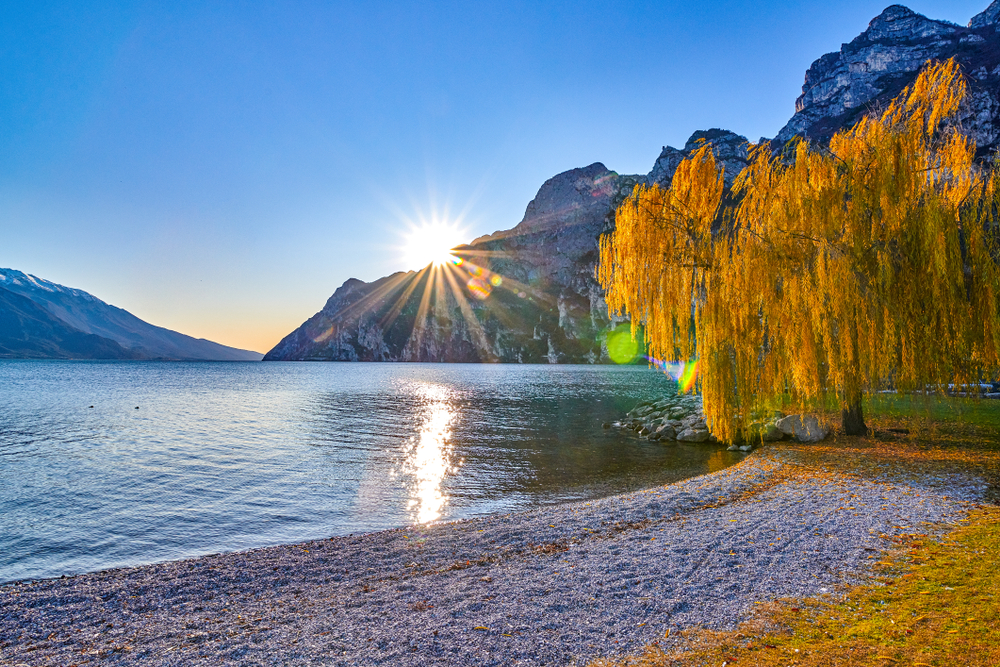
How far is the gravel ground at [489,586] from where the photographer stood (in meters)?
6.63

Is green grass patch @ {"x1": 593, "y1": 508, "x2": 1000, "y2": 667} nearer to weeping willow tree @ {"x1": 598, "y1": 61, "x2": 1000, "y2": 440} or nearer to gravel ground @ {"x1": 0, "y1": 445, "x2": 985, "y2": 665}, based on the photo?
gravel ground @ {"x1": 0, "y1": 445, "x2": 985, "y2": 665}

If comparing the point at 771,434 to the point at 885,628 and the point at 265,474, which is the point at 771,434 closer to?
the point at 885,628

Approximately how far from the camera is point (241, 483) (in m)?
19.4

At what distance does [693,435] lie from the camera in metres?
26.0

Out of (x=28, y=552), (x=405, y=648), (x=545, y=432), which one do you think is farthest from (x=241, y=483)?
(x=545, y=432)

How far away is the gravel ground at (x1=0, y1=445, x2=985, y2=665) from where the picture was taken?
6.63m

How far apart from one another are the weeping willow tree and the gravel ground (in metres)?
4.30

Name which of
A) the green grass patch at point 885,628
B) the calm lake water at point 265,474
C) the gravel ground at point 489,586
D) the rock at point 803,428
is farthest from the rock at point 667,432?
the green grass patch at point 885,628

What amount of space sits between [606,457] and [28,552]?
2099cm

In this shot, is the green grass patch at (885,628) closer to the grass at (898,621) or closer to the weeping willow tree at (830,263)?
the grass at (898,621)

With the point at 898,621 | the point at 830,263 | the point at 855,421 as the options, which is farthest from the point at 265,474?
the point at 855,421

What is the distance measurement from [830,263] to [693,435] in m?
13.4

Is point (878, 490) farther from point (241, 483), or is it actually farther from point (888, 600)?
point (241, 483)

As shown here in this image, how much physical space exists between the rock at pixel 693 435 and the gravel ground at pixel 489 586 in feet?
40.3
